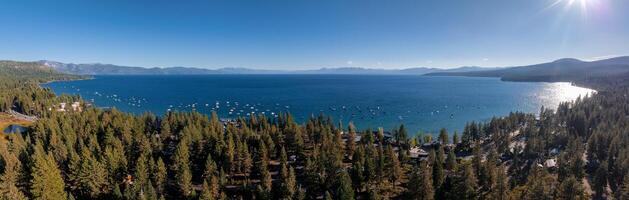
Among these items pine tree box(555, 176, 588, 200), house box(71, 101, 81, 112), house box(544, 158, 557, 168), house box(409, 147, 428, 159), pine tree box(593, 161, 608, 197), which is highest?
house box(71, 101, 81, 112)

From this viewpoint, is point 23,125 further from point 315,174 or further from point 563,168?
point 563,168

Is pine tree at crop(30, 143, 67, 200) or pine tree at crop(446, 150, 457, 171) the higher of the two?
pine tree at crop(30, 143, 67, 200)

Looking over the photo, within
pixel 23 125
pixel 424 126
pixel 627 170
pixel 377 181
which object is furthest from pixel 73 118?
pixel 627 170

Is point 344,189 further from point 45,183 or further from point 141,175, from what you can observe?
point 45,183

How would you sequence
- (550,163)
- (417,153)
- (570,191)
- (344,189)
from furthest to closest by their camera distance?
(417,153), (550,163), (344,189), (570,191)

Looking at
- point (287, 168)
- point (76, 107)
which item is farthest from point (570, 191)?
point (76, 107)

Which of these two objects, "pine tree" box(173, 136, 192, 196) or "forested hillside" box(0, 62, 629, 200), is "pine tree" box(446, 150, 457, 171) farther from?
"pine tree" box(173, 136, 192, 196)

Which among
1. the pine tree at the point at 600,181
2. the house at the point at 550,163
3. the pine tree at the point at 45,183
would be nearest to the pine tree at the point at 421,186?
the pine tree at the point at 600,181

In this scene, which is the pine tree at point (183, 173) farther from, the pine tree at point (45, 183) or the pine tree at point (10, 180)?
the pine tree at point (10, 180)

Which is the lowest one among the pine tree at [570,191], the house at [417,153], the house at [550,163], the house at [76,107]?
the house at [417,153]

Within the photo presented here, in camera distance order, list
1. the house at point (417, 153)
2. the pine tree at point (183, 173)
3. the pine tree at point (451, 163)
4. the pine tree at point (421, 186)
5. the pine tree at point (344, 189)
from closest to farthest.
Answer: the pine tree at point (344, 189)
the pine tree at point (421, 186)
the pine tree at point (183, 173)
the pine tree at point (451, 163)
the house at point (417, 153)

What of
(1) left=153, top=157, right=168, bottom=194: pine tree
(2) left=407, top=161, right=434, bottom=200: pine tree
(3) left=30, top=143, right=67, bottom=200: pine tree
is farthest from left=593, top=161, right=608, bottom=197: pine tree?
(3) left=30, top=143, right=67, bottom=200: pine tree
